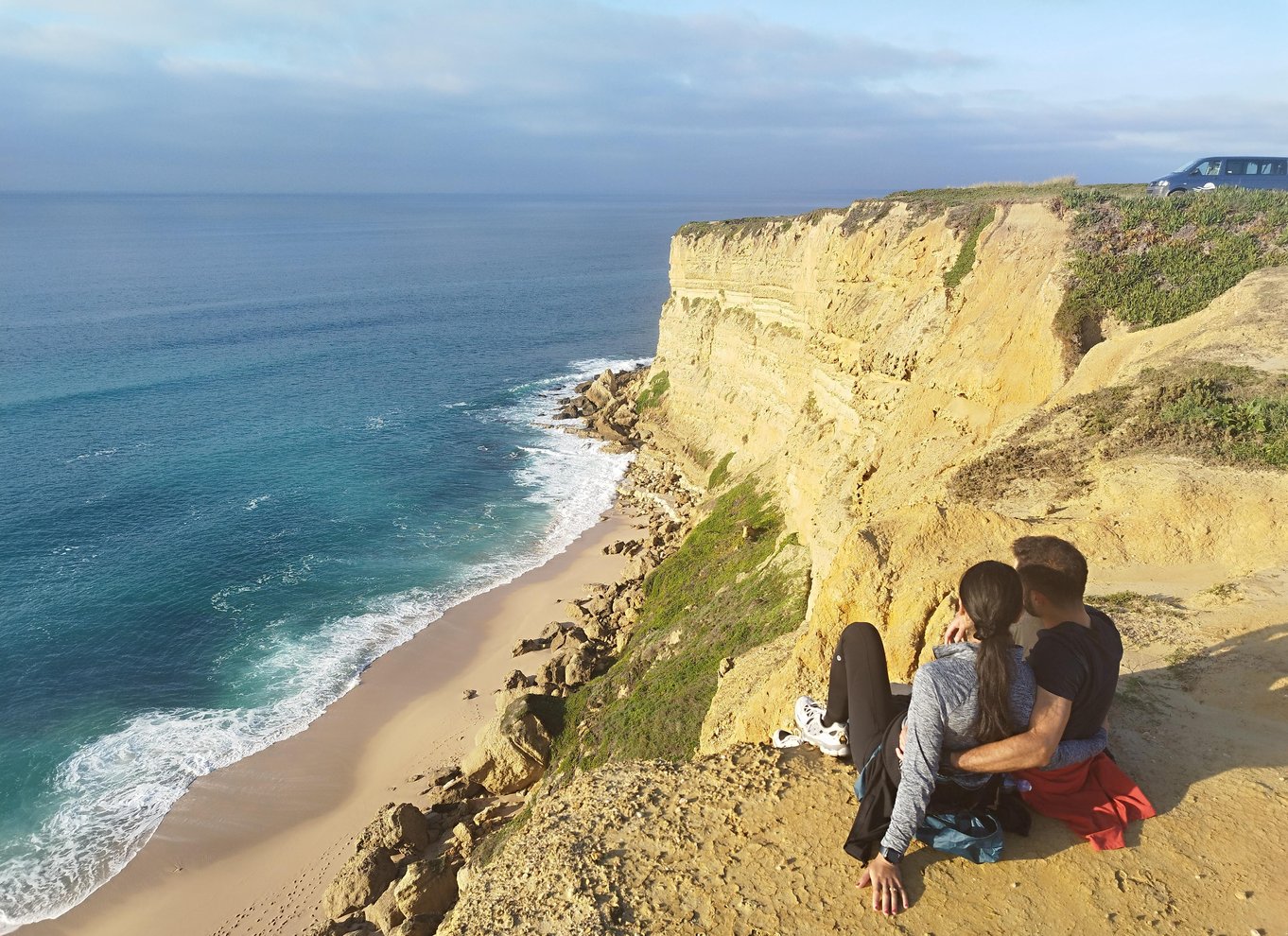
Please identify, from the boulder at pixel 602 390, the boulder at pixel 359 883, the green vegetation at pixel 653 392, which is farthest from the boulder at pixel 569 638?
the boulder at pixel 602 390

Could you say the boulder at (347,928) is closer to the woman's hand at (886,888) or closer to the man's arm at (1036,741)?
the woman's hand at (886,888)

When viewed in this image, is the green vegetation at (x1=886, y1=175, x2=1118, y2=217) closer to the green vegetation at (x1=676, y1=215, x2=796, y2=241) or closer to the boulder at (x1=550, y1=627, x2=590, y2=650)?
the green vegetation at (x1=676, y1=215, x2=796, y2=241)

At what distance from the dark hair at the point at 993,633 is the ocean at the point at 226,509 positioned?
24.1m

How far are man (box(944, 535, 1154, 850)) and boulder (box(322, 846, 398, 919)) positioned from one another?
17.1m

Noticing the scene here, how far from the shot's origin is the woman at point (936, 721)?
5.30 m

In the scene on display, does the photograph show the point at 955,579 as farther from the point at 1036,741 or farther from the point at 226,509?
the point at 226,509

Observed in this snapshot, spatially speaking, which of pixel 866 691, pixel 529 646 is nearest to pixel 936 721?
pixel 866 691

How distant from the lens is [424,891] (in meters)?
17.2

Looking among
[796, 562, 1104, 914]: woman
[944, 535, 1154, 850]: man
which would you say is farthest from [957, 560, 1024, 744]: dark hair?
[944, 535, 1154, 850]: man

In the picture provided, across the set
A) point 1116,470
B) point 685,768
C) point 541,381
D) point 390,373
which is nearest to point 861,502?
point 1116,470

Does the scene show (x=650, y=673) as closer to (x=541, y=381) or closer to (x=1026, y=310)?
(x=1026, y=310)

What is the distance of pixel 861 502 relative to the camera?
19.0 m

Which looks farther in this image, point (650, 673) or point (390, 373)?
point (390, 373)

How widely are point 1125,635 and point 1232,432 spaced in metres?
6.08
